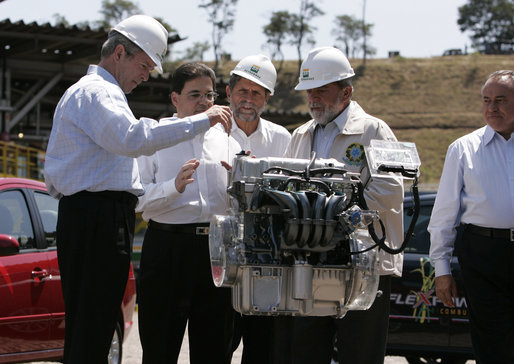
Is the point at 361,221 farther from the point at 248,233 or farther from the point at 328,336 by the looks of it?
the point at 328,336

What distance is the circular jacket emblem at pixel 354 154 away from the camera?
4.70 meters

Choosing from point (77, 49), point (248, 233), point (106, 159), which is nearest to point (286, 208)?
point (248, 233)

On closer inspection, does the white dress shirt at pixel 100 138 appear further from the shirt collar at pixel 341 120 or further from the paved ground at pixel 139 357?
the paved ground at pixel 139 357

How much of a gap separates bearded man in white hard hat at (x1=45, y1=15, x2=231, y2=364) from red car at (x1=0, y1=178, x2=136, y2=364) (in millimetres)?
2362

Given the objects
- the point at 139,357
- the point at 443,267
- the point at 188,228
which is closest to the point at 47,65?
the point at 139,357

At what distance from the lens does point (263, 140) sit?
5.80 meters

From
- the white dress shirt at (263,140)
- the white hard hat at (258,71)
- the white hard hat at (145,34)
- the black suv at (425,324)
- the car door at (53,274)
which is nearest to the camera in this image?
the white hard hat at (145,34)

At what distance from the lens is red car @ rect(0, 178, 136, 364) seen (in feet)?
22.2

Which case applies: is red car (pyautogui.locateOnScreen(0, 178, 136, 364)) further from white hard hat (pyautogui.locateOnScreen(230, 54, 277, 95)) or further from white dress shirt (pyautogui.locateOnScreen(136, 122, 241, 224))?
white hard hat (pyautogui.locateOnScreen(230, 54, 277, 95))

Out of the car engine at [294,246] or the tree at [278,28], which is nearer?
the car engine at [294,246]

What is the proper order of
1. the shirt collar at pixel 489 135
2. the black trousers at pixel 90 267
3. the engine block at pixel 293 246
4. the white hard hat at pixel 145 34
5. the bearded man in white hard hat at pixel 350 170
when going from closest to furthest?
the engine block at pixel 293 246, the black trousers at pixel 90 267, the white hard hat at pixel 145 34, the bearded man in white hard hat at pixel 350 170, the shirt collar at pixel 489 135

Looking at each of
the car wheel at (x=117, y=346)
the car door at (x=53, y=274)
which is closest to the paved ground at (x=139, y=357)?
the car wheel at (x=117, y=346)

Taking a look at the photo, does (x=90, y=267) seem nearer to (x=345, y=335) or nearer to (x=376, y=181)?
(x=345, y=335)

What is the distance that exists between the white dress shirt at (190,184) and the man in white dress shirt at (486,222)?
1.43 metres
